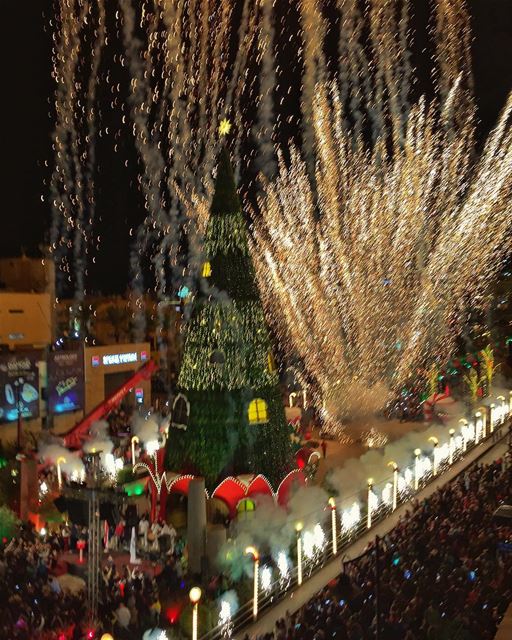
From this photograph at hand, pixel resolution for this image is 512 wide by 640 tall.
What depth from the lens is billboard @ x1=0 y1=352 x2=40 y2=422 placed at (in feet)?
66.5

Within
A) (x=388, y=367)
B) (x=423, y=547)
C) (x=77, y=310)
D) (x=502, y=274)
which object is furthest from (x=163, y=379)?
(x=423, y=547)

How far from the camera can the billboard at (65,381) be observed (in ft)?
72.5

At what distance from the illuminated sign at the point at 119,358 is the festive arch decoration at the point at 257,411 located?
13076 mm

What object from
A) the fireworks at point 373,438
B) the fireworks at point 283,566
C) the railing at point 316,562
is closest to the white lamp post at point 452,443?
the railing at point 316,562

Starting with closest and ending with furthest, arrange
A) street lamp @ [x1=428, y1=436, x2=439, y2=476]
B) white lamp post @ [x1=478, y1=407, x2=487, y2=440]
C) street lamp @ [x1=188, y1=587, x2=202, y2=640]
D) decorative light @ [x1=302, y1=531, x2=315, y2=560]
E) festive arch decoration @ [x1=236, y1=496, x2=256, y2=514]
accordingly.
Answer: street lamp @ [x1=188, y1=587, x2=202, y2=640]
decorative light @ [x1=302, y1=531, x2=315, y2=560]
festive arch decoration @ [x1=236, y1=496, x2=256, y2=514]
street lamp @ [x1=428, y1=436, x2=439, y2=476]
white lamp post @ [x1=478, y1=407, x2=487, y2=440]

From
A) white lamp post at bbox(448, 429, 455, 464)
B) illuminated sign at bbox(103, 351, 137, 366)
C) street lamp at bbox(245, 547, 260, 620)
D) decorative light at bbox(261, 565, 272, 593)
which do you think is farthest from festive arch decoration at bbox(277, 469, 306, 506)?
illuminated sign at bbox(103, 351, 137, 366)

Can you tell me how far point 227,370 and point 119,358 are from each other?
13.7m

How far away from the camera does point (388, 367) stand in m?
23.8

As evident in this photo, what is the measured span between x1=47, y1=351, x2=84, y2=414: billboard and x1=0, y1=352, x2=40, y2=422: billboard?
0.67 meters

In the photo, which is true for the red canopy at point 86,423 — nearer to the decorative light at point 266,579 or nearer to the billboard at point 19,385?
the billboard at point 19,385

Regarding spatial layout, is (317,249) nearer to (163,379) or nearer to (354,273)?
(354,273)

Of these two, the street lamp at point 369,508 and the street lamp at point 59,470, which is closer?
the street lamp at point 369,508

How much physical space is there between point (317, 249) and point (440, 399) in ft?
26.7

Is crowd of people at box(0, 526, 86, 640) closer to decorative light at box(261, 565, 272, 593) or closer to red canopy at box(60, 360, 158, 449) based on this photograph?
decorative light at box(261, 565, 272, 593)
